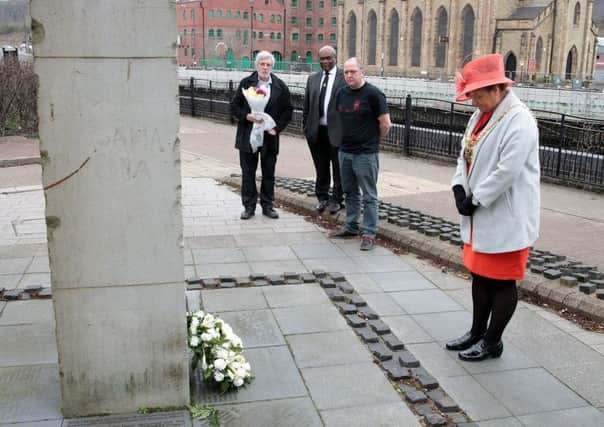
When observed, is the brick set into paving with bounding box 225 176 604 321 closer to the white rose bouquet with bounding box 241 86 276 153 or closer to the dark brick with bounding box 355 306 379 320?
the white rose bouquet with bounding box 241 86 276 153

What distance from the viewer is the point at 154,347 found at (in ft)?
11.6

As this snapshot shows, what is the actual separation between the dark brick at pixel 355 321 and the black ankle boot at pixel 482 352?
771mm

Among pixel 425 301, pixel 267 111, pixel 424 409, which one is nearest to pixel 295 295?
pixel 425 301

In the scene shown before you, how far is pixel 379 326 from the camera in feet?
16.1

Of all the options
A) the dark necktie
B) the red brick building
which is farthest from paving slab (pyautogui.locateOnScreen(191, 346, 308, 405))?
the red brick building

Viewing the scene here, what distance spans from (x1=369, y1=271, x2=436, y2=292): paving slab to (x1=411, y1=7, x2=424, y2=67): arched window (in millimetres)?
79613

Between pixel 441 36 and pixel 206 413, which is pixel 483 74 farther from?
pixel 441 36

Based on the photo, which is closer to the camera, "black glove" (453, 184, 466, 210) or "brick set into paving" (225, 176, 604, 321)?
"black glove" (453, 184, 466, 210)

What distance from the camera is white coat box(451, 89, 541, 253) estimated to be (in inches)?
158

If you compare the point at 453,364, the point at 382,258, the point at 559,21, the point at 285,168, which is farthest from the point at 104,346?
the point at 559,21

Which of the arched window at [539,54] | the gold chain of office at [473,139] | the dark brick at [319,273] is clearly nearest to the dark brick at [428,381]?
the gold chain of office at [473,139]

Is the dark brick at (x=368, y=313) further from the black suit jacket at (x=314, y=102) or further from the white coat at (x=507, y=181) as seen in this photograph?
the black suit jacket at (x=314, y=102)

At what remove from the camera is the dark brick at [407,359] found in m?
4.30

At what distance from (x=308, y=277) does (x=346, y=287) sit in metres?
0.42
